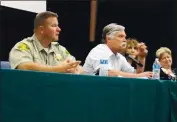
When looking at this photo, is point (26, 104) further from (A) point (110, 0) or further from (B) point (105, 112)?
(A) point (110, 0)

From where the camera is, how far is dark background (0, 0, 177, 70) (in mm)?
4816

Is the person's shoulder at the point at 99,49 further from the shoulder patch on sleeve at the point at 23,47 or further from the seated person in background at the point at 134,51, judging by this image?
the shoulder patch on sleeve at the point at 23,47

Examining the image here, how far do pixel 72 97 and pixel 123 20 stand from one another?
3.19m

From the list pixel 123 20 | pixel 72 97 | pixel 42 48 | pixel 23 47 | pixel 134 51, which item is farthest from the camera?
pixel 123 20

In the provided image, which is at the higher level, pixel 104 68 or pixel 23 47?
pixel 23 47

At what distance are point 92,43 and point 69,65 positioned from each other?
9.20ft

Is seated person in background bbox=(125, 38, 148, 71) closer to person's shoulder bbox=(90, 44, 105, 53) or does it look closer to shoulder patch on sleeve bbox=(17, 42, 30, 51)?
person's shoulder bbox=(90, 44, 105, 53)

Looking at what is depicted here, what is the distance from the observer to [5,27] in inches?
154

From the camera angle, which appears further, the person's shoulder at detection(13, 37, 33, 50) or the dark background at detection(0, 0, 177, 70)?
the dark background at detection(0, 0, 177, 70)

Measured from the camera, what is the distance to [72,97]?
6.07ft

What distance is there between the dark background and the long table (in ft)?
9.61

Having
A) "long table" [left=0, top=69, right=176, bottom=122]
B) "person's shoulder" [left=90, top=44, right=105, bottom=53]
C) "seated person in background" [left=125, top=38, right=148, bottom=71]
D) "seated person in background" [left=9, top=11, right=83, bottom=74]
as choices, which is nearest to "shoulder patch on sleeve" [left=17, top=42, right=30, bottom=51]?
"seated person in background" [left=9, top=11, right=83, bottom=74]

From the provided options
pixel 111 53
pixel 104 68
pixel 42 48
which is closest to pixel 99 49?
pixel 111 53

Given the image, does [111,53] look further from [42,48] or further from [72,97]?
[72,97]
